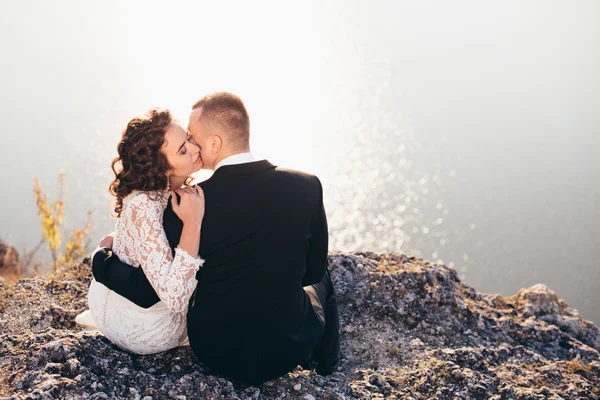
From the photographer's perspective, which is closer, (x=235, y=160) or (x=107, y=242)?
(x=235, y=160)

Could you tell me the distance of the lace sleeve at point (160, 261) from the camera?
3326mm

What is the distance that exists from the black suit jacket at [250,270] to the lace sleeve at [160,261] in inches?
3.6

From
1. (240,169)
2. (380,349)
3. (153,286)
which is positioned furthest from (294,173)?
(380,349)

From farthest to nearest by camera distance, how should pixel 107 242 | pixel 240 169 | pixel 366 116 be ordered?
pixel 366 116 < pixel 107 242 < pixel 240 169

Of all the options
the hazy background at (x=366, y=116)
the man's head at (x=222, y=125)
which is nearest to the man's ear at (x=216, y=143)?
the man's head at (x=222, y=125)

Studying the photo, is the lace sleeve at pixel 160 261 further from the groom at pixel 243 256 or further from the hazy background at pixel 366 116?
the hazy background at pixel 366 116

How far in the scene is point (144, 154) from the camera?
3523 mm

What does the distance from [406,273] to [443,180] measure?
156ft

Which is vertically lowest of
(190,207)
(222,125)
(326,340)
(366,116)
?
(326,340)

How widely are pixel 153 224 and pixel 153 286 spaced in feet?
1.40

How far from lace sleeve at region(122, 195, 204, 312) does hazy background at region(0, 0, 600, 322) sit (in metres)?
34.5

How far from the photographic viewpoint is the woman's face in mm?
3541

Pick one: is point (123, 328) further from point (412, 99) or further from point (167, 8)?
point (167, 8)

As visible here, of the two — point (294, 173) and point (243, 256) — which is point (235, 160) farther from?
point (243, 256)
